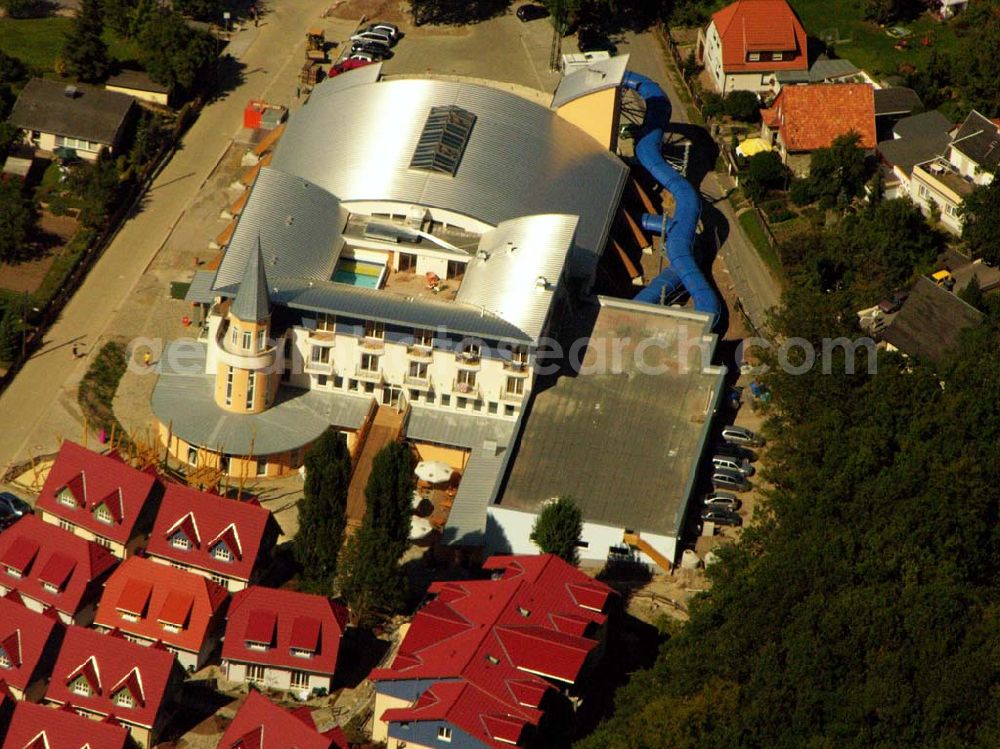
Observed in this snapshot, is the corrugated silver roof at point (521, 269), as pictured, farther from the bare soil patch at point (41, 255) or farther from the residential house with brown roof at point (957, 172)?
the bare soil patch at point (41, 255)

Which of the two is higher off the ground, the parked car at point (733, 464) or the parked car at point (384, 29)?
the parked car at point (733, 464)

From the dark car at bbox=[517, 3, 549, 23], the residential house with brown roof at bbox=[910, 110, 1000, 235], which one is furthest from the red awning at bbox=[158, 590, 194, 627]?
the dark car at bbox=[517, 3, 549, 23]

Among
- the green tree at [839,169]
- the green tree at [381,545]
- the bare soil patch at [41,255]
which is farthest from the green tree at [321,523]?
the green tree at [839,169]

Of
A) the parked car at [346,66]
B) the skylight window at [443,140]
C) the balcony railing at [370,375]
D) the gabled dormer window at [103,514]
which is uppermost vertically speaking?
the skylight window at [443,140]

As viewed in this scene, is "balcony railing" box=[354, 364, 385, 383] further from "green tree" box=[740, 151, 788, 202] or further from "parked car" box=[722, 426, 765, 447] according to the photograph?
"green tree" box=[740, 151, 788, 202]

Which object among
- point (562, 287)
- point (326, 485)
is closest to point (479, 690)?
point (326, 485)

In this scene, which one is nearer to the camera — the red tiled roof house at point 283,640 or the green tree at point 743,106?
the red tiled roof house at point 283,640
